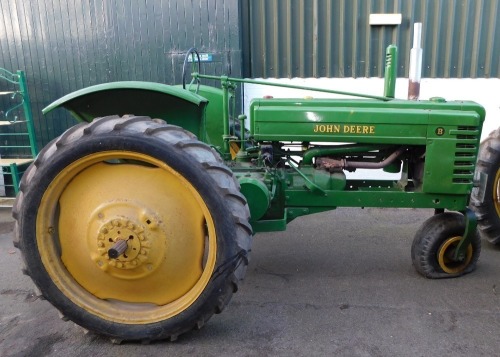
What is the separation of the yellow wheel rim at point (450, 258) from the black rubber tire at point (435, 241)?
2 cm

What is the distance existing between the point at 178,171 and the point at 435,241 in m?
1.81

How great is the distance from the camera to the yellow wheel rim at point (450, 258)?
2.91m

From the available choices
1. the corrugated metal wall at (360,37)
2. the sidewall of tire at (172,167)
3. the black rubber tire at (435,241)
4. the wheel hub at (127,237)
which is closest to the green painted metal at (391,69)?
the black rubber tire at (435,241)

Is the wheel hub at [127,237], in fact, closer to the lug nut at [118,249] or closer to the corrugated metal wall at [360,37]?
the lug nut at [118,249]

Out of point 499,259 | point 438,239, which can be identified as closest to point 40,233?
point 438,239

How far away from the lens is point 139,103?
8.53 feet

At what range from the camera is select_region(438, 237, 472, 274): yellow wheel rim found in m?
2.91

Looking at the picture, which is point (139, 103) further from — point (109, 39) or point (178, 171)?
point (109, 39)

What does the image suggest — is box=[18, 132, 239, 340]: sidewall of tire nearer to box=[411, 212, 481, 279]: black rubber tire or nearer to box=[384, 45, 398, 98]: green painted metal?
box=[411, 212, 481, 279]: black rubber tire

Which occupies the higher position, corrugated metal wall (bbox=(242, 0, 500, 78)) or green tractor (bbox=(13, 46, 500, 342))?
corrugated metal wall (bbox=(242, 0, 500, 78))

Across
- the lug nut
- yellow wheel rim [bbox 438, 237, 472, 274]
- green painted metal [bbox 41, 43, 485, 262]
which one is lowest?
yellow wheel rim [bbox 438, 237, 472, 274]

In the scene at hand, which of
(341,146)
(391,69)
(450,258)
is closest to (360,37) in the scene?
(391,69)

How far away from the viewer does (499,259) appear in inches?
131

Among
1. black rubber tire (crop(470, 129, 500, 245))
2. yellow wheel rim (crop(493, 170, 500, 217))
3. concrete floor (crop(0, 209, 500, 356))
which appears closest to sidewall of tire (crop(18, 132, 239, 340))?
concrete floor (crop(0, 209, 500, 356))
